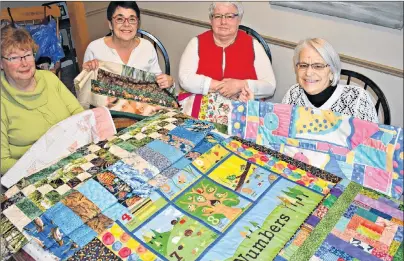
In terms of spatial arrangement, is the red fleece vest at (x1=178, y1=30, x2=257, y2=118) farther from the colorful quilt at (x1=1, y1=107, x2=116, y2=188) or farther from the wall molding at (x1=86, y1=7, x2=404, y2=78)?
the colorful quilt at (x1=1, y1=107, x2=116, y2=188)

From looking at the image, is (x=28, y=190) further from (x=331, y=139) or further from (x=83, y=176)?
(x=331, y=139)

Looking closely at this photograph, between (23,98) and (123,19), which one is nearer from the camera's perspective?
(23,98)

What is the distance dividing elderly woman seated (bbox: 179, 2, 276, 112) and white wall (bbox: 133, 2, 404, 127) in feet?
1.04

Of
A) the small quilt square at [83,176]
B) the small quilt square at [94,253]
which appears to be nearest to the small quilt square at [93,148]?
the small quilt square at [83,176]

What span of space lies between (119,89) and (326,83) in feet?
3.43

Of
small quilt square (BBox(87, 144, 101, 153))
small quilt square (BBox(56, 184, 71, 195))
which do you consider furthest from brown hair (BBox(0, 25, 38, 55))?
small quilt square (BBox(56, 184, 71, 195))

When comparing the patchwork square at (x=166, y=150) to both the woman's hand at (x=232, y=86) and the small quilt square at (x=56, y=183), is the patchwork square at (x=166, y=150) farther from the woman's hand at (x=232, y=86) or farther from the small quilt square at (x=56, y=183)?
the woman's hand at (x=232, y=86)

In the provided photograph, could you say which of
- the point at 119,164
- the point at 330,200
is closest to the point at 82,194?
the point at 119,164

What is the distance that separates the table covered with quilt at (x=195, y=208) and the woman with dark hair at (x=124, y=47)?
0.65 meters

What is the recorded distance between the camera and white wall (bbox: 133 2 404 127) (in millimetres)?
1914

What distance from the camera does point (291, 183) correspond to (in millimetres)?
1360

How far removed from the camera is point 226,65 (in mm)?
2084

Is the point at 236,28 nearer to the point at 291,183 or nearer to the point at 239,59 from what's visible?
the point at 239,59

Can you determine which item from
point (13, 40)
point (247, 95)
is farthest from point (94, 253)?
point (247, 95)
